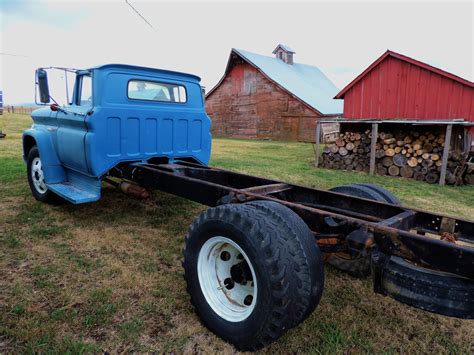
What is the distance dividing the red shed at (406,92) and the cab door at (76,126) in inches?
426

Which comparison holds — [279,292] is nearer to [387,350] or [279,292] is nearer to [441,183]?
[387,350]

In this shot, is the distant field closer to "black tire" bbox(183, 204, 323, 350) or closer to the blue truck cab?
"black tire" bbox(183, 204, 323, 350)

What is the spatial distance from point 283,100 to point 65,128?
18.4 meters

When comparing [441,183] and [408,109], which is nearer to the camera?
[441,183]

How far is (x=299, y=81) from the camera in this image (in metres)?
25.0

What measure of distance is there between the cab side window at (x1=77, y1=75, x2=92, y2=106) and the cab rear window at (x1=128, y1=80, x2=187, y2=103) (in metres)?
0.53

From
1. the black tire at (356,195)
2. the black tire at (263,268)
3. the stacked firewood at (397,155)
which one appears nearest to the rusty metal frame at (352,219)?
the black tire at (356,195)

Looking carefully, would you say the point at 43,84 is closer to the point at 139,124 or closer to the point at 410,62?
the point at 139,124

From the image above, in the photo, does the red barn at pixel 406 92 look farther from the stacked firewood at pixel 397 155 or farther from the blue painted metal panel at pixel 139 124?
the blue painted metal panel at pixel 139 124

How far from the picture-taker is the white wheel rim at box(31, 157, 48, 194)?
17.7ft

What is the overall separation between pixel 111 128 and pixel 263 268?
2.97 metres

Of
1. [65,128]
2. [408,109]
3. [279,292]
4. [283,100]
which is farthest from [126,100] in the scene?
[283,100]

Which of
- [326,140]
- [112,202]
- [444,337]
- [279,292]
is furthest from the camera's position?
[326,140]

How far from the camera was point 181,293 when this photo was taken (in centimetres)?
308
